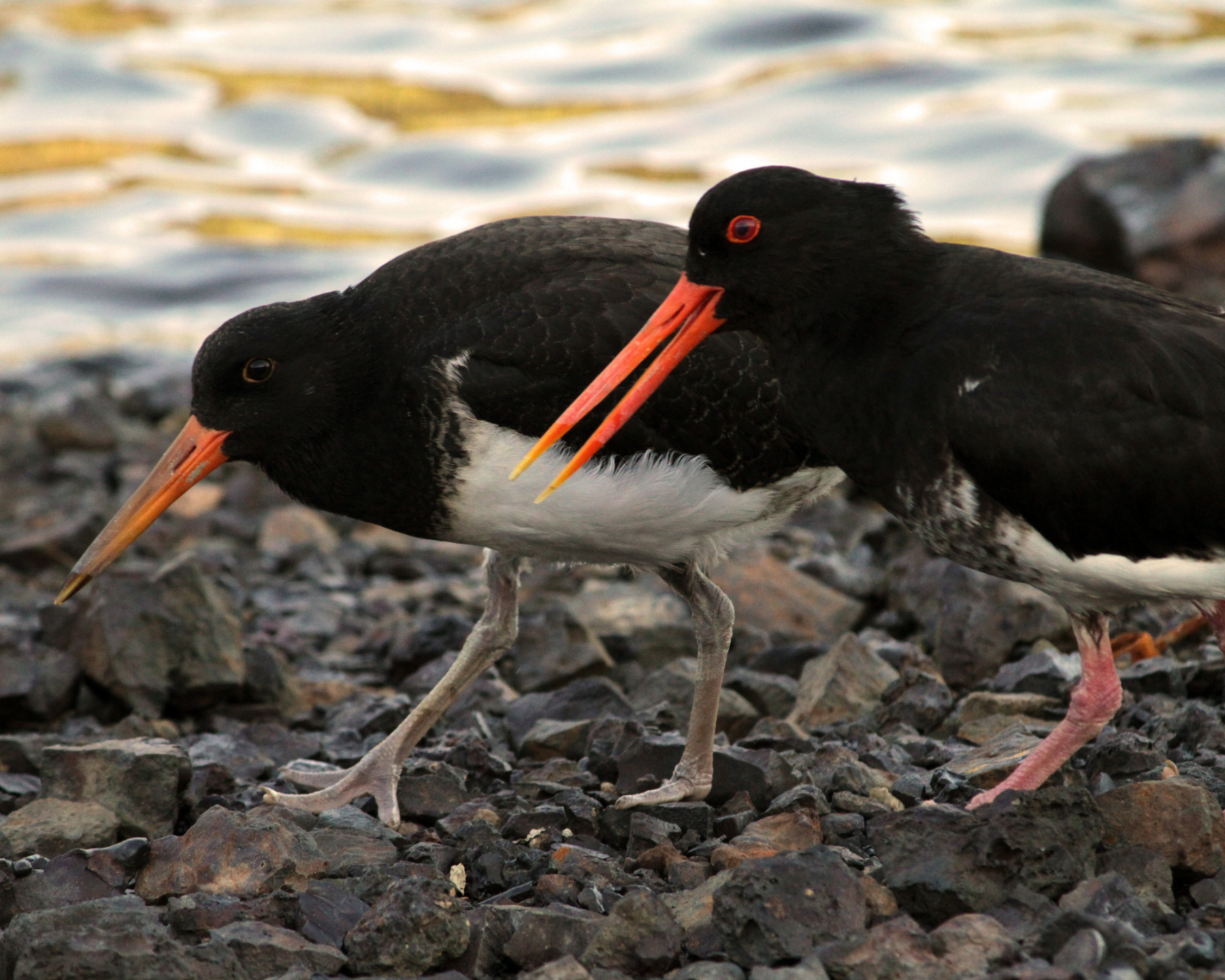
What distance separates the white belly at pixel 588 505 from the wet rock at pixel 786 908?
1633 millimetres

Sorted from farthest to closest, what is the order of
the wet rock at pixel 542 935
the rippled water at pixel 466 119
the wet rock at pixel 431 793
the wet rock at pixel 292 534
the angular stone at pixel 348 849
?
the rippled water at pixel 466 119
the wet rock at pixel 292 534
the wet rock at pixel 431 793
the angular stone at pixel 348 849
the wet rock at pixel 542 935

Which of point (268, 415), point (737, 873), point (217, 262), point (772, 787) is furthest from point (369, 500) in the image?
point (217, 262)

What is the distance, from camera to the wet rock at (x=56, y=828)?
504 cm

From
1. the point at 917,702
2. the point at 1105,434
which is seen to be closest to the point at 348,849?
the point at 917,702

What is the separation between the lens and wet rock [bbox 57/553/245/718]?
264 inches

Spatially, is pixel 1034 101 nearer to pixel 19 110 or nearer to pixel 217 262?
pixel 217 262

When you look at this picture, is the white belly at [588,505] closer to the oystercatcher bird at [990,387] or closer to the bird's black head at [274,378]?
the oystercatcher bird at [990,387]

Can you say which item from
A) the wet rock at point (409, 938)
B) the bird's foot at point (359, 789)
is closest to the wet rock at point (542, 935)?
the wet rock at point (409, 938)

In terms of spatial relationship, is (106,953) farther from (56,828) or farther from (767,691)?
(767,691)

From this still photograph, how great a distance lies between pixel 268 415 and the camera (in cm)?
579

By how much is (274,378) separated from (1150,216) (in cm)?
1062

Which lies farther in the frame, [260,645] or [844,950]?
[260,645]

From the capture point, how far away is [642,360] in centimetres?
514

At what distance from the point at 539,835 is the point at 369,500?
1.39 m
